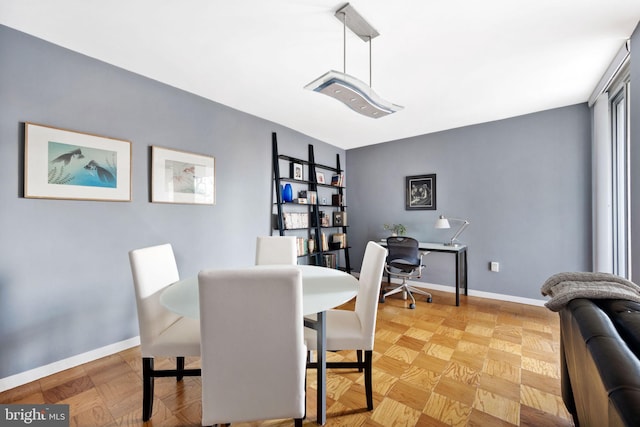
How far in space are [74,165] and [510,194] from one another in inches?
175

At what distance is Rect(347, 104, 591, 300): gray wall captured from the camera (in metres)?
3.00

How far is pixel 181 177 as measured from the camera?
255 centimetres

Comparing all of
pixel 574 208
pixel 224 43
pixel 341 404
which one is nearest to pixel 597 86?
pixel 574 208

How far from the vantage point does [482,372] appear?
6.26ft

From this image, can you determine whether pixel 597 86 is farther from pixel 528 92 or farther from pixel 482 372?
pixel 482 372

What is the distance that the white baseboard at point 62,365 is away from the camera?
1720mm

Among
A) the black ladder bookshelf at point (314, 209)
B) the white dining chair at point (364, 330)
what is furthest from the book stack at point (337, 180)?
the white dining chair at point (364, 330)

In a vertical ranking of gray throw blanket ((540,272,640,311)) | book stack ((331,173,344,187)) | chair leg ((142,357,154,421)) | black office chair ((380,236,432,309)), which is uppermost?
book stack ((331,173,344,187))

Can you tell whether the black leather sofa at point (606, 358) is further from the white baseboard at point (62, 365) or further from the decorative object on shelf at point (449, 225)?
the white baseboard at point (62, 365)

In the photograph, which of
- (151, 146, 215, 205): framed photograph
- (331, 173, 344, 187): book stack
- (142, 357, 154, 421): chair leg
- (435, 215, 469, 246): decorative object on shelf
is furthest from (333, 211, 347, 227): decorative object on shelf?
(142, 357, 154, 421): chair leg

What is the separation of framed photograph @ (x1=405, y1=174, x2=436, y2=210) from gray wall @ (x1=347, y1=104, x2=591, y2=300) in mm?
84

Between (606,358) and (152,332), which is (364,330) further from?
(152,332)

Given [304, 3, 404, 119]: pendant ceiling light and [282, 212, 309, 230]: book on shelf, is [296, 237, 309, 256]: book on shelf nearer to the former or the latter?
[282, 212, 309, 230]: book on shelf

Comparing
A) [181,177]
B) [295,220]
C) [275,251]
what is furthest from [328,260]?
[181,177]
